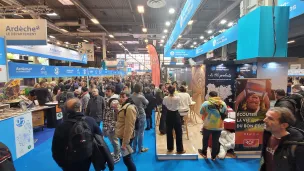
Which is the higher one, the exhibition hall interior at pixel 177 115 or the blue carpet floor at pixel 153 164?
the exhibition hall interior at pixel 177 115

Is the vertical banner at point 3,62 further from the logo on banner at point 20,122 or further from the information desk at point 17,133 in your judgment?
the logo on banner at point 20,122

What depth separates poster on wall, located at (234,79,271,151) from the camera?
11.5 ft

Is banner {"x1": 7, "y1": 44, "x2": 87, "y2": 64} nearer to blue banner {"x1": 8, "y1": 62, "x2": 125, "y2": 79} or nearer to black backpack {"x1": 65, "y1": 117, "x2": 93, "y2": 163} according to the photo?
blue banner {"x1": 8, "y1": 62, "x2": 125, "y2": 79}

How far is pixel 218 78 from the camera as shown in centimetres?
578

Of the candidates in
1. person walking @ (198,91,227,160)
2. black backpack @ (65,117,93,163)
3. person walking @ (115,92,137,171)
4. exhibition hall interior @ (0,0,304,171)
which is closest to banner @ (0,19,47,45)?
exhibition hall interior @ (0,0,304,171)

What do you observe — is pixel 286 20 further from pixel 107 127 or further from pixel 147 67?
pixel 147 67

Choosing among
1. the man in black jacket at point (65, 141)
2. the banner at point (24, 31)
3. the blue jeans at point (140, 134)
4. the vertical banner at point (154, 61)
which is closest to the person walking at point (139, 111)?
the blue jeans at point (140, 134)

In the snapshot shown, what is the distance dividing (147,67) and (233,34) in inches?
950

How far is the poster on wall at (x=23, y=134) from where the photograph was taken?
12.1 feet

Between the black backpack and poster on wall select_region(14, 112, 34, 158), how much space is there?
8.84 ft

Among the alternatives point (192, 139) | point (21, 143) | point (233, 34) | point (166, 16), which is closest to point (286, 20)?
point (233, 34)

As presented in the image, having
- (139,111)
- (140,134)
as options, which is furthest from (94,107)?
(140,134)

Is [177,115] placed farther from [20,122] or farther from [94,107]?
[20,122]

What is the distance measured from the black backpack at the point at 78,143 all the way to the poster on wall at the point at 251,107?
294 cm
